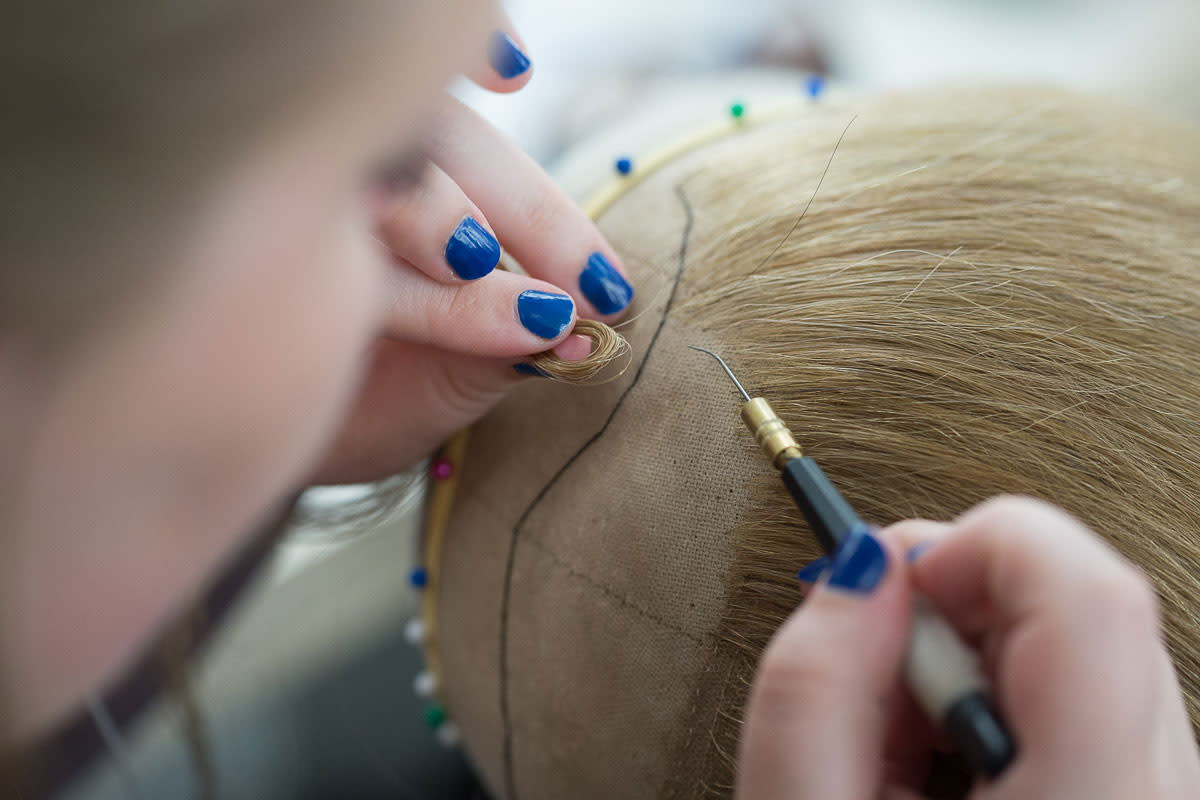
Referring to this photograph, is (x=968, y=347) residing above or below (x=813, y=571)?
above

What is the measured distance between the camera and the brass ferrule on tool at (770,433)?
471 millimetres

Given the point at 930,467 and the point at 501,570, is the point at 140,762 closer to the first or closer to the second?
the point at 501,570

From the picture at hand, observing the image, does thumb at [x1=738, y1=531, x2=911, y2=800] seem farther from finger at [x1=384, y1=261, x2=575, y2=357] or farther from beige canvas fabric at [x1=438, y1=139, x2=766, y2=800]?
finger at [x1=384, y1=261, x2=575, y2=357]

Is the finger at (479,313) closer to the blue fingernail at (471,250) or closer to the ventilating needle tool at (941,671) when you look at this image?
the blue fingernail at (471,250)

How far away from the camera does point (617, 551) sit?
1.91 ft

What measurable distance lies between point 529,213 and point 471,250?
65mm

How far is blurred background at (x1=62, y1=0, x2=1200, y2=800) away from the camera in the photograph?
0.95m

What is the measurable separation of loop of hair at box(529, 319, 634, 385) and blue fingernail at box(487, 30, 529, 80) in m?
0.21

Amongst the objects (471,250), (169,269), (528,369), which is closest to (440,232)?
(471,250)

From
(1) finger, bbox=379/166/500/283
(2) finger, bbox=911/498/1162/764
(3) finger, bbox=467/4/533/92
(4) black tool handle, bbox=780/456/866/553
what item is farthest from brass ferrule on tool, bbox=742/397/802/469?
(3) finger, bbox=467/4/533/92

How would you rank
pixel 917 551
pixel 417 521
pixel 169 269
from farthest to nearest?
pixel 417 521 < pixel 917 551 < pixel 169 269

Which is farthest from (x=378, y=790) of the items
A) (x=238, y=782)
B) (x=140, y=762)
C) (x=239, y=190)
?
(x=239, y=190)

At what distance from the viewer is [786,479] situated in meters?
0.47

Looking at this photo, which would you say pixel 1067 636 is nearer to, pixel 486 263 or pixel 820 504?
pixel 820 504
